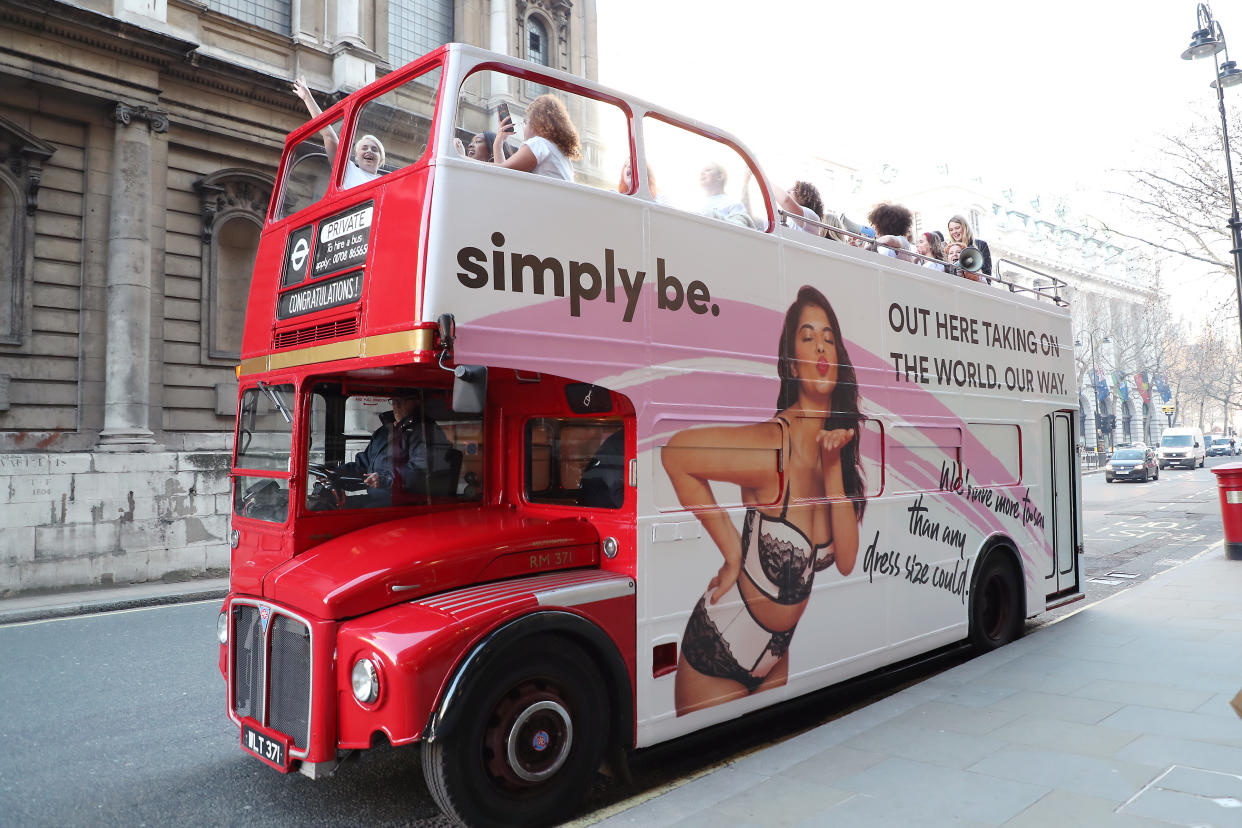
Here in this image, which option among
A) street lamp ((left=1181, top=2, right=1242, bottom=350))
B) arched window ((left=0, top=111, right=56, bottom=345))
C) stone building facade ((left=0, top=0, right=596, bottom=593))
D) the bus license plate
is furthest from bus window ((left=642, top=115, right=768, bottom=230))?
street lamp ((left=1181, top=2, right=1242, bottom=350))

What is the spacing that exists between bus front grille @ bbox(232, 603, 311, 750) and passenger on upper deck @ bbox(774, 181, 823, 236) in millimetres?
3925

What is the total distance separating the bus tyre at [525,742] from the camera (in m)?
3.73

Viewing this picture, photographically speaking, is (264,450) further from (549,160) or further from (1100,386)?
(1100,386)

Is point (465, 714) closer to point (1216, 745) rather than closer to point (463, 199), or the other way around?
point (463, 199)

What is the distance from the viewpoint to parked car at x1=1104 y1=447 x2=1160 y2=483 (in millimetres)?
33031

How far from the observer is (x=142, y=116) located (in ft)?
46.9

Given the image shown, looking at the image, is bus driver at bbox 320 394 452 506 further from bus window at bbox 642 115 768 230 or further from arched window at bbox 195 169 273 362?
arched window at bbox 195 169 273 362

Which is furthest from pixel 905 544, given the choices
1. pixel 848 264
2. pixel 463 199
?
pixel 463 199

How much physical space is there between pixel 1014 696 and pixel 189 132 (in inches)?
614

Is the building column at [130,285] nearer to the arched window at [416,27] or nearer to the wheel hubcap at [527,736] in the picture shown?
the arched window at [416,27]

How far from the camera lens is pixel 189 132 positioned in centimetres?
1526

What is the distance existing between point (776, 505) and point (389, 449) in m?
2.32

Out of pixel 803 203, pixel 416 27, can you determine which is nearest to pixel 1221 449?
pixel 416 27

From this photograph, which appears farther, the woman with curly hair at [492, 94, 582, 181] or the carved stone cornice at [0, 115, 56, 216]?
the carved stone cornice at [0, 115, 56, 216]
